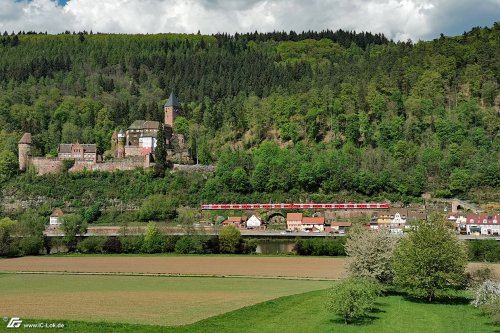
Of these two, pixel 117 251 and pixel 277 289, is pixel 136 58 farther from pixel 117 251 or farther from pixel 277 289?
pixel 277 289

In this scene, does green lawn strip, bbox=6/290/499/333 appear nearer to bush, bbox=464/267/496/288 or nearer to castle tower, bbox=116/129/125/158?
bush, bbox=464/267/496/288

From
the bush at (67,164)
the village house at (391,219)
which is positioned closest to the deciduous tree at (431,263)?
the village house at (391,219)

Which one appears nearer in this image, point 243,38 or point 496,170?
point 496,170

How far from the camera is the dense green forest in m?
91.0

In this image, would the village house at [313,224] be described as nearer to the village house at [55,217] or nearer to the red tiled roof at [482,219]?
the red tiled roof at [482,219]

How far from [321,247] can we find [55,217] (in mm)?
40376

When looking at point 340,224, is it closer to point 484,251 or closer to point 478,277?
point 484,251

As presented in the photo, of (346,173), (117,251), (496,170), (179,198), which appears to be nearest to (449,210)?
(496,170)

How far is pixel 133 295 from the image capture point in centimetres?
3916

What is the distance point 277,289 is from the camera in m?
41.9

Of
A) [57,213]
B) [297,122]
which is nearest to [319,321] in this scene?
[57,213]

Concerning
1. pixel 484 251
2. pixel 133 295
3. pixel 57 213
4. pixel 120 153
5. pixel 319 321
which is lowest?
pixel 319 321

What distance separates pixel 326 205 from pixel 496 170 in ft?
75.7

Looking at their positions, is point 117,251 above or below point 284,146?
below
